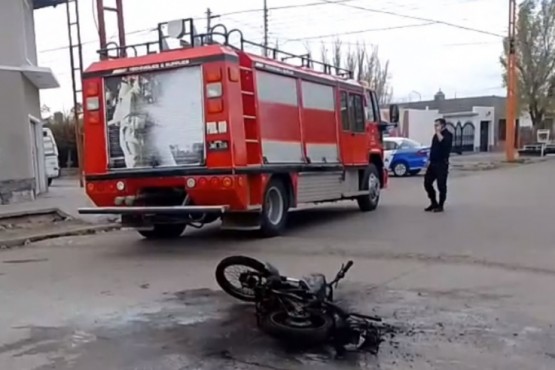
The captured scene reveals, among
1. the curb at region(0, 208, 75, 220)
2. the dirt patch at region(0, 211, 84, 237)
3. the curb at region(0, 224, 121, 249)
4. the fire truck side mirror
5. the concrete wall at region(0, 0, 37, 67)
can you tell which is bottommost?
the curb at region(0, 224, 121, 249)

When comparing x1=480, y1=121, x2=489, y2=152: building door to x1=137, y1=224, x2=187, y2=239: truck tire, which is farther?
x1=480, y1=121, x2=489, y2=152: building door

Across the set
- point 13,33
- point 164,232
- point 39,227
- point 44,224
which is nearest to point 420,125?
point 13,33

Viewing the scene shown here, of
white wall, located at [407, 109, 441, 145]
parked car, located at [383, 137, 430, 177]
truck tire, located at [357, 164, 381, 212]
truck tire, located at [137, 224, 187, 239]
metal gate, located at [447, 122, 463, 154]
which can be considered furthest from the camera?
metal gate, located at [447, 122, 463, 154]

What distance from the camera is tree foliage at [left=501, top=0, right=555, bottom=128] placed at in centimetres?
4512

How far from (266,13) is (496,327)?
31.2m

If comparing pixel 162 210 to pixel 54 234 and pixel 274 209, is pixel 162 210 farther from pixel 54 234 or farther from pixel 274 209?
pixel 54 234

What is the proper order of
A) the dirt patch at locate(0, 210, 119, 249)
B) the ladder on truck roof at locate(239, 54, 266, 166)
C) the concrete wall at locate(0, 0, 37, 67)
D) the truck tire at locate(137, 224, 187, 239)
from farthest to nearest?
the concrete wall at locate(0, 0, 37, 67) → the dirt patch at locate(0, 210, 119, 249) → the truck tire at locate(137, 224, 187, 239) → the ladder on truck roof at locate(239, 54, 266, 166)

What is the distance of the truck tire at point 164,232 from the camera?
37.5 feet

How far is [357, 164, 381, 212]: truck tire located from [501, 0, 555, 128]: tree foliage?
1331 inches

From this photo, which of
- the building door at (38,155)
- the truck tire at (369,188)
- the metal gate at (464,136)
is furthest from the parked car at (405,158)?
the metal gate at (464,136)

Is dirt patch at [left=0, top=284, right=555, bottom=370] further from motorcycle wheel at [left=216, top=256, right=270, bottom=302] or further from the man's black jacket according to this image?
the man's black jacket

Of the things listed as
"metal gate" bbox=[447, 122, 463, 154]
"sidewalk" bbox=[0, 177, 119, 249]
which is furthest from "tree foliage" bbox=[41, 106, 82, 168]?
"metal gate" bbox=[447, 122, 463, 154]

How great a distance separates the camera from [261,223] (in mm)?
10320

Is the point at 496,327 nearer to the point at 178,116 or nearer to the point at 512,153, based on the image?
the point at 178,116
